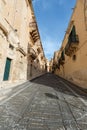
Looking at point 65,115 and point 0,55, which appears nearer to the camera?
point 65,115

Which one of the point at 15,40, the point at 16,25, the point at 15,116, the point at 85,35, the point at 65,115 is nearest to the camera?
the point at 15,116

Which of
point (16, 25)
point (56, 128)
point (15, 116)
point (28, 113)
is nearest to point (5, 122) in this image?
point (15, 116)

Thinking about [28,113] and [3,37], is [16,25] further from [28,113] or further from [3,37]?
[28,113]

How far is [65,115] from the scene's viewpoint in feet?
10.6

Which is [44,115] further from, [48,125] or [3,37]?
[3,37]

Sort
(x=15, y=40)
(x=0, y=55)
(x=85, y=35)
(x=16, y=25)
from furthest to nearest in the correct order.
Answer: (x=16, y=25), (x=15, y=40), (x=85, y=35), (x=0, y=55)

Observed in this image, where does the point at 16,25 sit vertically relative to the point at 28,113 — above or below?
above

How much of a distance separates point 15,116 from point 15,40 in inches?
332

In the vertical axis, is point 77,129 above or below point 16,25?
below

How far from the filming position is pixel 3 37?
7.73 m

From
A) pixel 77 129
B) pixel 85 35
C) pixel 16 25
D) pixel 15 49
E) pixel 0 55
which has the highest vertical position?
pixel 16 25

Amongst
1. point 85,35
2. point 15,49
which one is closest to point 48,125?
point 85,35

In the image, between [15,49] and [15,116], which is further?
[15,49]

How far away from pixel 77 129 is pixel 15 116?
1.66m
